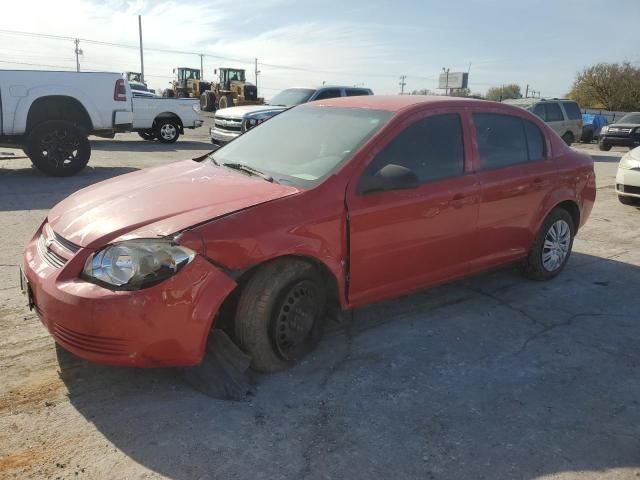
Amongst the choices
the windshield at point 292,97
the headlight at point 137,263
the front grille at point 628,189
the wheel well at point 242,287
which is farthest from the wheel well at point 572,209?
the windshield at point 292,97

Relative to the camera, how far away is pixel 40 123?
9.34m

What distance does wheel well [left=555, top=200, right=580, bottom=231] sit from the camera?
202 inches

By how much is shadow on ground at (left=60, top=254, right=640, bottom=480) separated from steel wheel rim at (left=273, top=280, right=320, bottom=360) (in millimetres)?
141

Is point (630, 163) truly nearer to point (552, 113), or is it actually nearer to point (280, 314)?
point (280, 314)

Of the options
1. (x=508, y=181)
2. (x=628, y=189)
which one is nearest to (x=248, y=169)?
(x=508, y=181)

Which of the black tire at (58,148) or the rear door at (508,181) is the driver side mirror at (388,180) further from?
the black tire at (58,148)

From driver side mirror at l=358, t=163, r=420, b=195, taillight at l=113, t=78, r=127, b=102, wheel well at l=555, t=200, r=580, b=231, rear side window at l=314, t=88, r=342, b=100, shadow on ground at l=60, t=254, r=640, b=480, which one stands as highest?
rear side window at l=314, t=88, r=342, b=100

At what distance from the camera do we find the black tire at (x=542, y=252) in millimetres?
4922

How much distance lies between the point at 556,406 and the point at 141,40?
6405 cm

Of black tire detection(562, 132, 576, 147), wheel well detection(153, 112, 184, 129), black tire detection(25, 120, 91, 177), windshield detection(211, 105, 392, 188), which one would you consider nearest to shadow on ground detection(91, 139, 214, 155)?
wheel well detection(153, 112, 184, 129)

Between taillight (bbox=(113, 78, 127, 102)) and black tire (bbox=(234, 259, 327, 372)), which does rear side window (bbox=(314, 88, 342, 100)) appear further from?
black tire (bbox=(234, 259, 327, 372))

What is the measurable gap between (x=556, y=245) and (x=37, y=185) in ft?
25.4

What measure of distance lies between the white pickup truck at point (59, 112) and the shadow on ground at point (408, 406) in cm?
695

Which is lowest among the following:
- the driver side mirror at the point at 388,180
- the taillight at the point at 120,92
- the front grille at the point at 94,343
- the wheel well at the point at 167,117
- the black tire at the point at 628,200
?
the black tire at the point at 628,200
